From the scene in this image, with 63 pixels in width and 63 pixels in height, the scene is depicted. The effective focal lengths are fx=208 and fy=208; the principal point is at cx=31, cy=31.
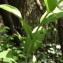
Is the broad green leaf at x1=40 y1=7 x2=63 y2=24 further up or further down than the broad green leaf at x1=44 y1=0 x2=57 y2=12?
further down

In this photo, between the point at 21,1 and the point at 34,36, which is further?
the point at 21,1

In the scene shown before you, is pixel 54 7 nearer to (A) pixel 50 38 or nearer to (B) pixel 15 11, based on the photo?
(B) pixel 15 11

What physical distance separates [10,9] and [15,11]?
20mm

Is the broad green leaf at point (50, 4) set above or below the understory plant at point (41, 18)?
above

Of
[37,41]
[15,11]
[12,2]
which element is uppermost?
[12,2]

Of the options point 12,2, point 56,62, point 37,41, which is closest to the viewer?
point 37,41

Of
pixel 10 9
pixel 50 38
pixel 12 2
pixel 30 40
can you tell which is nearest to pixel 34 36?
pixel 30 40

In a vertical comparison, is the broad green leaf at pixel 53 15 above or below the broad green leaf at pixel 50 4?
below

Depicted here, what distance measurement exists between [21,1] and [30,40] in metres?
2.41

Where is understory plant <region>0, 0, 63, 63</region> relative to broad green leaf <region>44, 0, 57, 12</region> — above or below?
below

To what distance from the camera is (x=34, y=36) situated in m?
0.79

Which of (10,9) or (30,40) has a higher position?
(10,9)

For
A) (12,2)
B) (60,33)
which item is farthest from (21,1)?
(60,33)

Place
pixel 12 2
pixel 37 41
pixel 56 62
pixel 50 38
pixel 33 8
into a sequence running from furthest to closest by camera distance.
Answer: pixel 33 8, pixel 50 38, pixel 12 2, pixel 56 62, pixel 37 41
